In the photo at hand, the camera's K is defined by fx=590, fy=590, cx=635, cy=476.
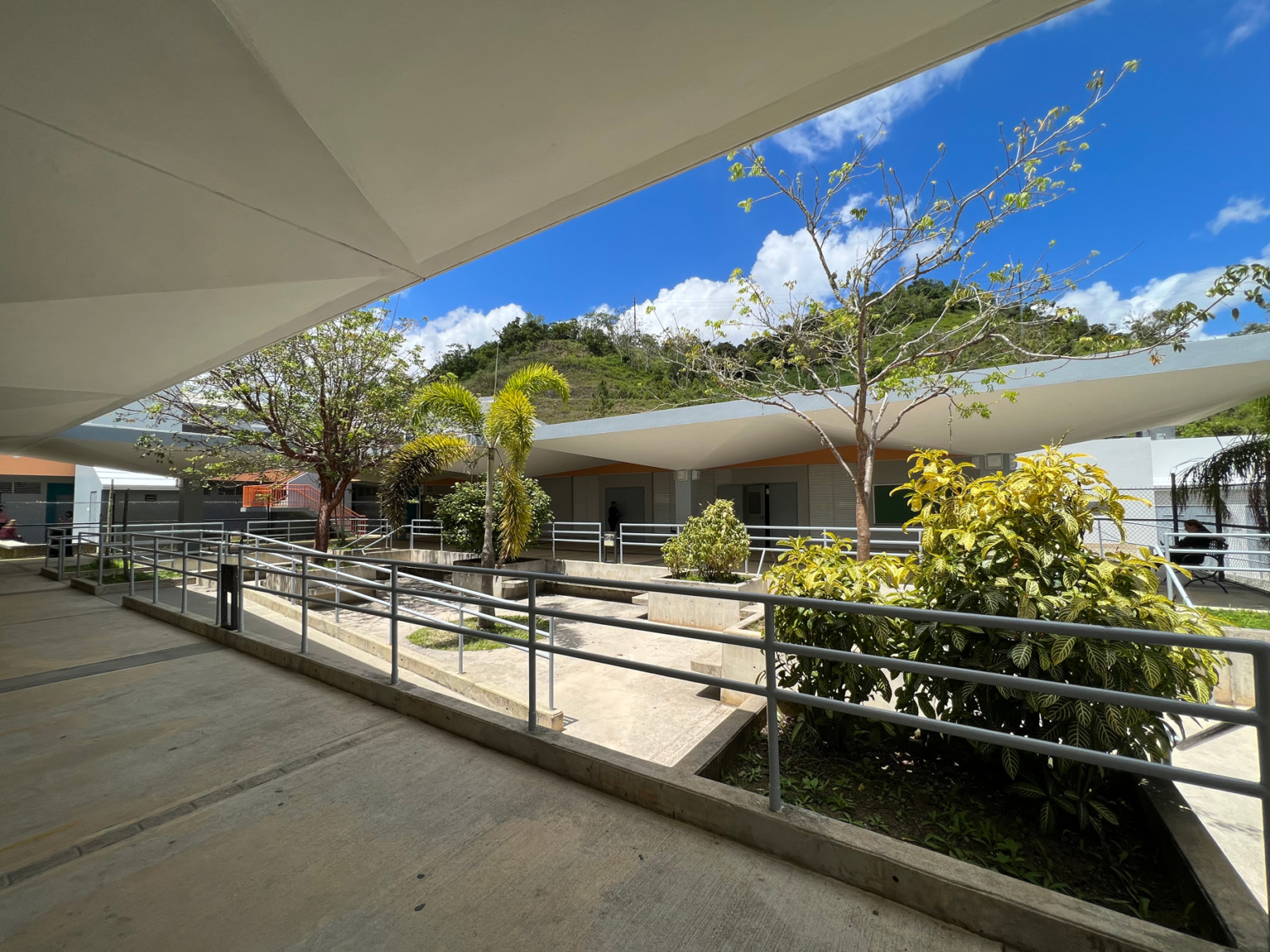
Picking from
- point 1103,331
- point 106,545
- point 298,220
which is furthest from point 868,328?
point 106,545

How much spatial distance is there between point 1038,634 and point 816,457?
14.4m

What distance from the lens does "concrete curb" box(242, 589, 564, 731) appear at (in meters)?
4.55

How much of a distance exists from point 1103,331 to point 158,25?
952 cm

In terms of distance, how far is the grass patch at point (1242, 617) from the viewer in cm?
653

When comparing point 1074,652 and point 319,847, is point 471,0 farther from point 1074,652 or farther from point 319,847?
point 1074,652

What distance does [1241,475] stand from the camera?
11484mm

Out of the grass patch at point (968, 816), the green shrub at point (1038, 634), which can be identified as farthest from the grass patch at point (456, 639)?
the green shrub at point (1038, 634)

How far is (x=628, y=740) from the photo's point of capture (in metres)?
4.57

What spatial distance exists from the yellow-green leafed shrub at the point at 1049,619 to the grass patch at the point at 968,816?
Result: 0.15m

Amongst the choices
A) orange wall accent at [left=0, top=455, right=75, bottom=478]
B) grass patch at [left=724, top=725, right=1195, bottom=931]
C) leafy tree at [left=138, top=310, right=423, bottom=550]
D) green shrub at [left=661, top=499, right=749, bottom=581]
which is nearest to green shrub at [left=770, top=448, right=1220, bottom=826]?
grass patch at [left=724, top=725, right=1195, bottom=931]

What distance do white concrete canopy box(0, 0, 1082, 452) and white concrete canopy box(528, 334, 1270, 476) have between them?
7398 mm

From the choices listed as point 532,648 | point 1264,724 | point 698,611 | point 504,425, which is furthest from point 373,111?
point 504,425

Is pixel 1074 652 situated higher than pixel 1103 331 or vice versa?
pixel 1103 331

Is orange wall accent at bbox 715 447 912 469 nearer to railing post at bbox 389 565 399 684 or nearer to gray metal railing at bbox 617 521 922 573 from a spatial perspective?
gray metal railing at bbox 617 521 922 573
